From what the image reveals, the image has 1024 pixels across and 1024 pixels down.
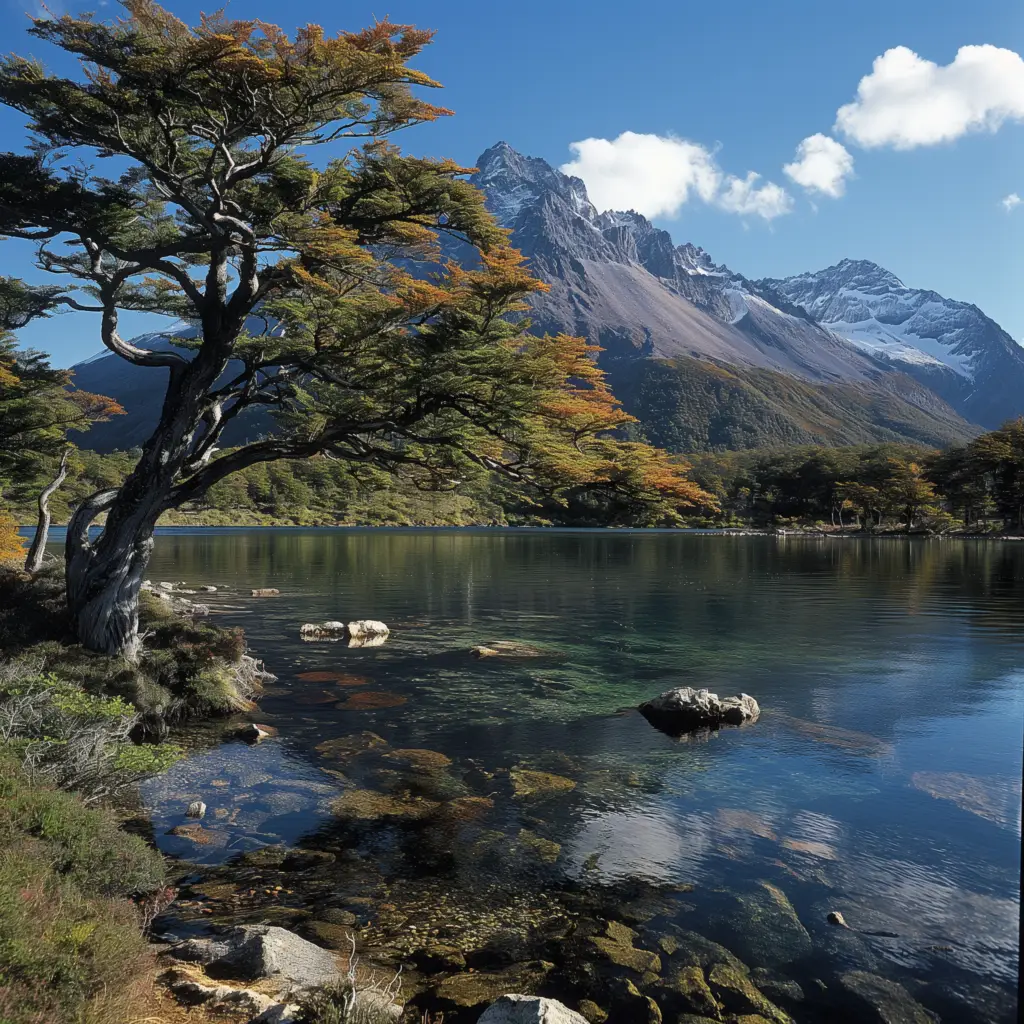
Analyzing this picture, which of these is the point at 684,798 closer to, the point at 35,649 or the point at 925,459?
the point at 35,649

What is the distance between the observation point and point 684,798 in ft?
45.0

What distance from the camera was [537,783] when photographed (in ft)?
46.8

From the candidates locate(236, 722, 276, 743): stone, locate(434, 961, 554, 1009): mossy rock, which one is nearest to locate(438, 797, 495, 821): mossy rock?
locate(434, 961, 554, 1009): mossy rock

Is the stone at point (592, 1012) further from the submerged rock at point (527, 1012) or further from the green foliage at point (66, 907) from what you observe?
the green foliage at point (66, 907)

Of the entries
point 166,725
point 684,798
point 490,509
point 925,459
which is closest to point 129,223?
point 166,725

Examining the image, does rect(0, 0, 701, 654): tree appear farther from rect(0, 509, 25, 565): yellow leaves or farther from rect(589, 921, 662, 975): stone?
rect(0, 509, 25, 565): yellow leaves

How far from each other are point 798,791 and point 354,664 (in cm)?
1589

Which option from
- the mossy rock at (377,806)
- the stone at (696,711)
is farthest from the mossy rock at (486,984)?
→ the stone at (696,711)

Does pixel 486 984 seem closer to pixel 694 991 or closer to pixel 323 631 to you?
pixel 694 991

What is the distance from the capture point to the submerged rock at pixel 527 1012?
640cm

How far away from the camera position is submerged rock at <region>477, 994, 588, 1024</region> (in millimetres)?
6398

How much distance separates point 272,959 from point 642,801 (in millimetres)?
7898

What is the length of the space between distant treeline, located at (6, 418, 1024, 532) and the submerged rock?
97810 mm

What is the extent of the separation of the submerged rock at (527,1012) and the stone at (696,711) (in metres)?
12.2
